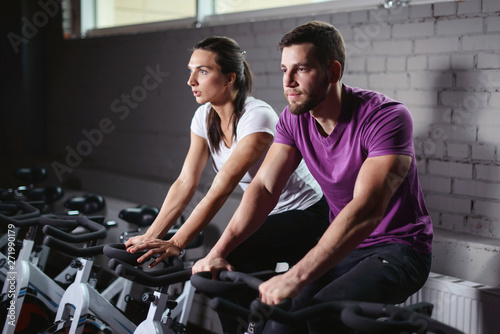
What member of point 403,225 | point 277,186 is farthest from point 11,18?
point 403,225

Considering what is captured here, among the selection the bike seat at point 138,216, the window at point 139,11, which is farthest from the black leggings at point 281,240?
the window at point 139,11

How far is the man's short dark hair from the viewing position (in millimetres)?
1699

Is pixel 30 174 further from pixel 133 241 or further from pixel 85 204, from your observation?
pixel 133 241

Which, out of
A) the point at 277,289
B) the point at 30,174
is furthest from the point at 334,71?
the point at 30,174

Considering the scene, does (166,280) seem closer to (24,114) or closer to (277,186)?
(277,186)

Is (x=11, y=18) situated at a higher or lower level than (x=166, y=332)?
higher

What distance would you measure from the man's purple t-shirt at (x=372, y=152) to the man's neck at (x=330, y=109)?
2 cm

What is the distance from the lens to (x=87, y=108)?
4.75 metres

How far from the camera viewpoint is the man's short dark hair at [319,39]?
170 cm

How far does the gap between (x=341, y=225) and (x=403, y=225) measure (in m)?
0.34

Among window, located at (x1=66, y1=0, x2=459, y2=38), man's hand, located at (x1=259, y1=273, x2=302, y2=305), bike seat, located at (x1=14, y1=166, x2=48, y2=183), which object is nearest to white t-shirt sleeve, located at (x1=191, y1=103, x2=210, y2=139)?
window, located at (x1=66, y1=0, x2=459, y2=38)

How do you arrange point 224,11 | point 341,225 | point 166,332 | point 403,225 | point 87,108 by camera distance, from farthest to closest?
point 87,108
point 224,11
point 166,332
point 403,225
point 341,225

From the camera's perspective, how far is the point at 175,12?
4016 mm

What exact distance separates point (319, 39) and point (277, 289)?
31.2 inches
